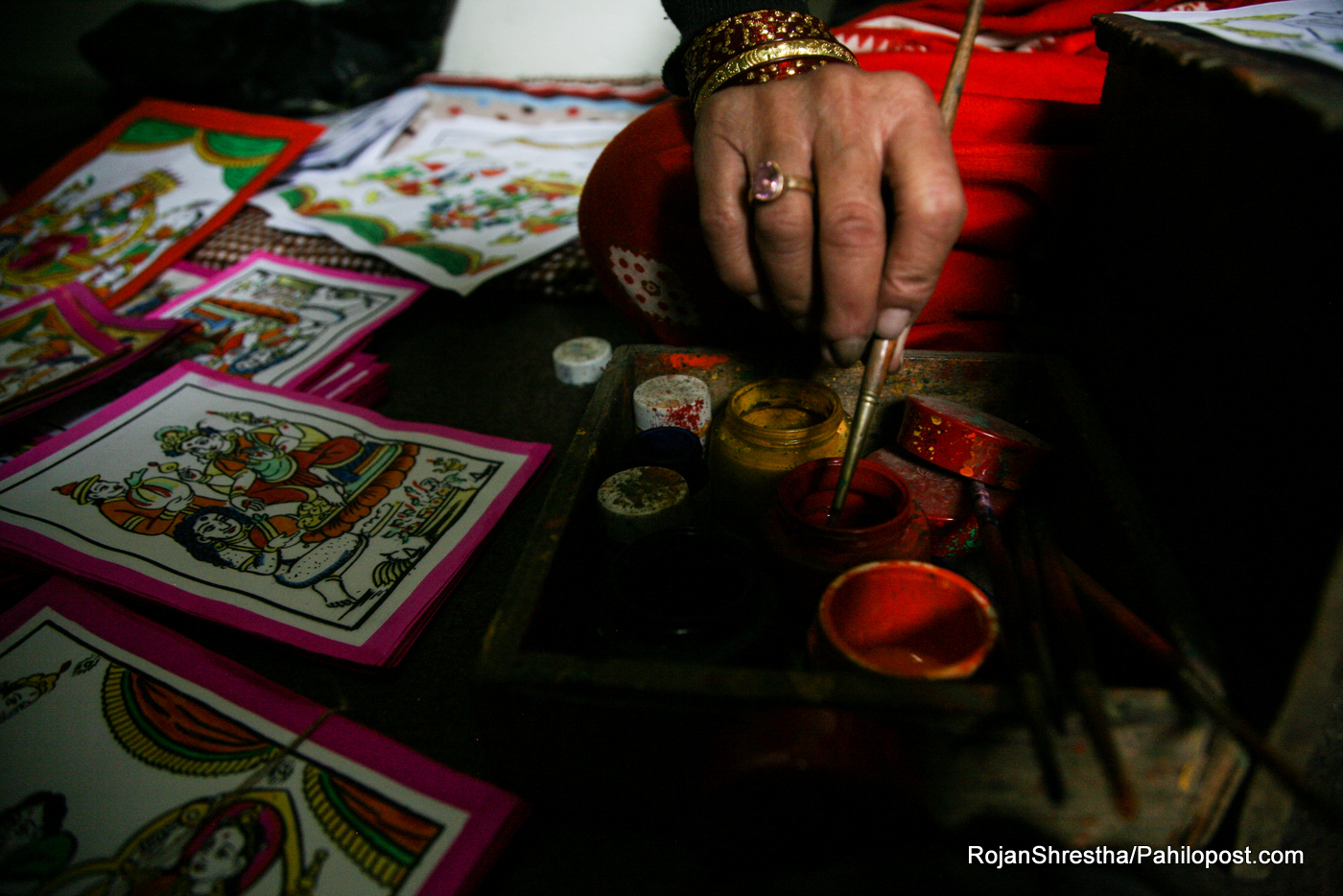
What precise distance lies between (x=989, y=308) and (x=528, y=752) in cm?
67

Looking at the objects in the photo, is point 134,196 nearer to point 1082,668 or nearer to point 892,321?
point 892,321

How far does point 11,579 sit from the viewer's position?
29.0 inches

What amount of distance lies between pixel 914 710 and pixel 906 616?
0.43ft

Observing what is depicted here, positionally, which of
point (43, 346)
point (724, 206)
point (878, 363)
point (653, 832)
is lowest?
point (653, 832)

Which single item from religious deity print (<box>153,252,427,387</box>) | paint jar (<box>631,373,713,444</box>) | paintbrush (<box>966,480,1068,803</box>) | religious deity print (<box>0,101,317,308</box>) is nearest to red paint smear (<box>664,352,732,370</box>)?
paint jar (<box>631,373,713,444</box>)

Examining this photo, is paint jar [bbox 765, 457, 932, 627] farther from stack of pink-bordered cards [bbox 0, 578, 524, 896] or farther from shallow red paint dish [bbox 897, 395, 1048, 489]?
stack of pink-bordered cards [bbox 0, 578, 524, 896]

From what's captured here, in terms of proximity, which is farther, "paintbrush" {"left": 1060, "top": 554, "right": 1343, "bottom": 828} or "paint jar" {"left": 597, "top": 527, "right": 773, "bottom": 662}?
"paint jar" {"left": 597, "top": 527, "right": 773, "bottom": 662}

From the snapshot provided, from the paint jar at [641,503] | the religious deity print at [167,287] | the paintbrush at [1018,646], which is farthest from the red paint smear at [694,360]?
the religious deity print at [167,287]

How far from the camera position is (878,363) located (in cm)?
53

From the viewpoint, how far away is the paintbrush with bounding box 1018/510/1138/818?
337 millimetres

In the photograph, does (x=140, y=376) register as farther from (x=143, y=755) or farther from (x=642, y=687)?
(x=642, y=687)

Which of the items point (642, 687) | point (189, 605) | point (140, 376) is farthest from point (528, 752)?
point (140, 376)

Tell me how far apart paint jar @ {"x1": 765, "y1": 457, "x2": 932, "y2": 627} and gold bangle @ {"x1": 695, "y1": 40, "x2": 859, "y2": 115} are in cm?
33

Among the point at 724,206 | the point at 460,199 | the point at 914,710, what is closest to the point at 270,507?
the point at 724,206
